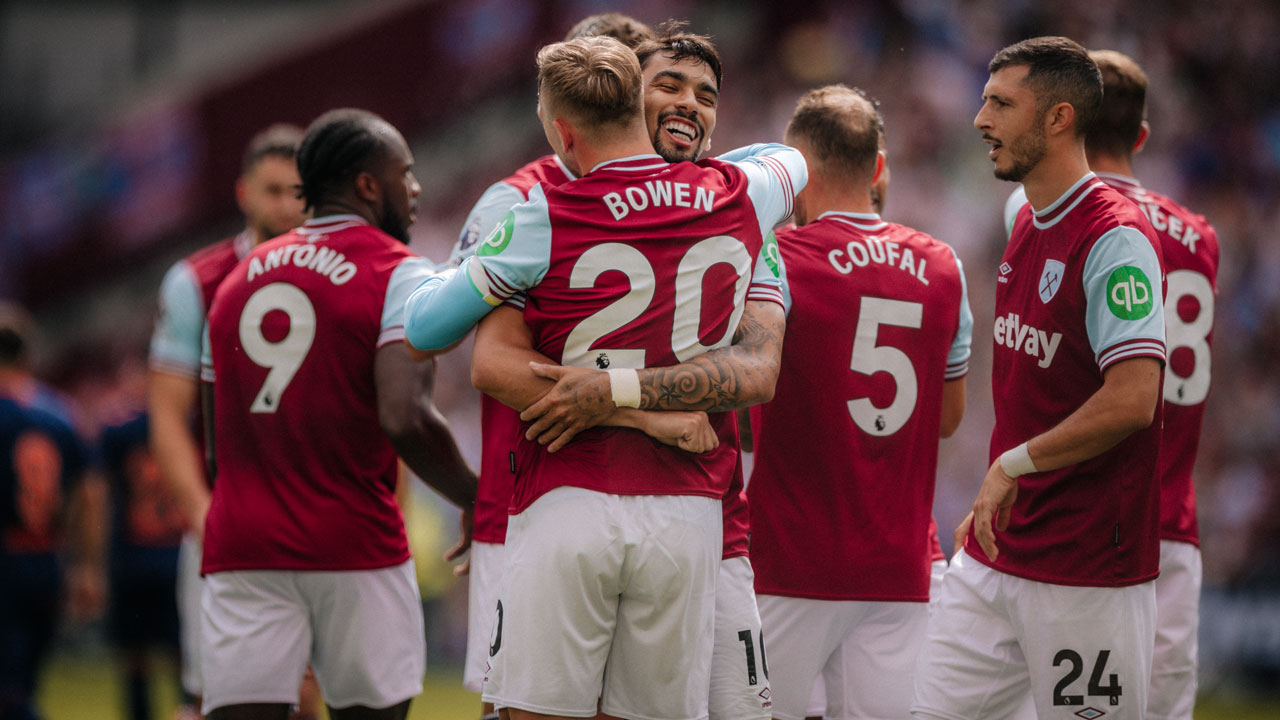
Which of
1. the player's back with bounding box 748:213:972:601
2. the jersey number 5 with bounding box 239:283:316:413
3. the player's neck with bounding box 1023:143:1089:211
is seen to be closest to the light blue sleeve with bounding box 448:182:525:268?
the jersey number 5 with bounding box 239:283:316:413

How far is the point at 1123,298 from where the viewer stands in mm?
4031

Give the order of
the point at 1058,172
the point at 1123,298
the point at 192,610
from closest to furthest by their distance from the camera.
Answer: the point at 1123,298, the point at 1058,172, the point at 192,610

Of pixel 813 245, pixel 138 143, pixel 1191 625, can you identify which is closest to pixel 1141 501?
pixel 1191 625

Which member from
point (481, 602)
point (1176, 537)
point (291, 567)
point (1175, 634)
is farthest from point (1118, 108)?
point (291, 567)

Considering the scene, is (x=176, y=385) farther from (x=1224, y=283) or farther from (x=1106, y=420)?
(x=1224, y=283)

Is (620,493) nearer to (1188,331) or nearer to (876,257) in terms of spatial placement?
(876,257)

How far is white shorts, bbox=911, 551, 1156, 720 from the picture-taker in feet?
13.7

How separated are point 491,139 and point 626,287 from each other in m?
17.2

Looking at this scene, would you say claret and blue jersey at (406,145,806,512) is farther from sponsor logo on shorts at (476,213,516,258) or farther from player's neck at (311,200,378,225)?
player's neck at (311,200,378,225)

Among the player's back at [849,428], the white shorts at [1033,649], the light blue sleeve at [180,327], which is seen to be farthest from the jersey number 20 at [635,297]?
the light blue sleeve at [180,327]

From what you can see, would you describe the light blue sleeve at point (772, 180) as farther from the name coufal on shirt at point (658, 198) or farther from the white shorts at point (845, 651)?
the white shorts at point (845, 651)

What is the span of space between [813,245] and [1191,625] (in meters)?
2.13

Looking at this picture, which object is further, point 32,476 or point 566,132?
point 32,476

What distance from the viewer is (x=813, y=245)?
4.78 metres
